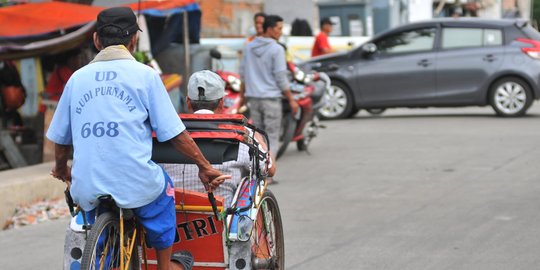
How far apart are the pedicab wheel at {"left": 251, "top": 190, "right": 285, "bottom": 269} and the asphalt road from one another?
1.03 metres

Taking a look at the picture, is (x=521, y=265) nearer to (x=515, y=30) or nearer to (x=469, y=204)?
(x=469, y=204)

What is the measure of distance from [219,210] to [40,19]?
8.02 metres

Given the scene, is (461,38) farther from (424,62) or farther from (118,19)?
(118,19)

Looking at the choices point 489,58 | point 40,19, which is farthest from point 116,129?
point 489,58

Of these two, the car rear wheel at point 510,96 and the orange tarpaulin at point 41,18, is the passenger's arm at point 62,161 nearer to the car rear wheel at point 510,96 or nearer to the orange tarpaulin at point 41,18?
the orange tarpaulin at point 41,18

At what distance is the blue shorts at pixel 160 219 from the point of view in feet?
16.4

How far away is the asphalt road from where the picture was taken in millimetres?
7660

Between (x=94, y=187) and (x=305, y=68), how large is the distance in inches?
371

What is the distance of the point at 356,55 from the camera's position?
60.9 ft

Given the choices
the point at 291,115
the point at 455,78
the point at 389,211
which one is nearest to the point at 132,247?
the point at 389,211

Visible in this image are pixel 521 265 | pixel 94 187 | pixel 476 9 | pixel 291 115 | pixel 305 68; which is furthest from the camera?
pixel 476 9

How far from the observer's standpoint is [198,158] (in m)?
5.07

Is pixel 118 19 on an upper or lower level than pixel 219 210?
upper

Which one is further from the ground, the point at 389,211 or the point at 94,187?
the point at 94,187
